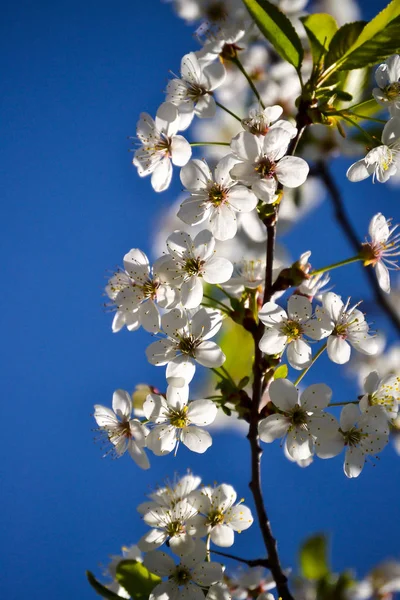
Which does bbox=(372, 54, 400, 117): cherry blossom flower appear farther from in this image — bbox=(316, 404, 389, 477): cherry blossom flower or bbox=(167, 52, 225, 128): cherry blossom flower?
bbox=(316, 404, 389, 477): cherry blossom flower

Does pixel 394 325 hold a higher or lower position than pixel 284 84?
lower

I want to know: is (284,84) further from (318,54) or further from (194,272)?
(194,272)

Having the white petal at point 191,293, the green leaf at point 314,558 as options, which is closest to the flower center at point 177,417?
the white petal at point 191,293

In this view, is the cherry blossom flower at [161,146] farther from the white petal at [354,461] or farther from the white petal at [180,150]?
the white petal at [354,461]

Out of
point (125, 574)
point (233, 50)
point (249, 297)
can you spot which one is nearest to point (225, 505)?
point (125, 574)

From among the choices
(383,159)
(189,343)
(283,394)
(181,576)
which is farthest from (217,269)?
(181,576)
